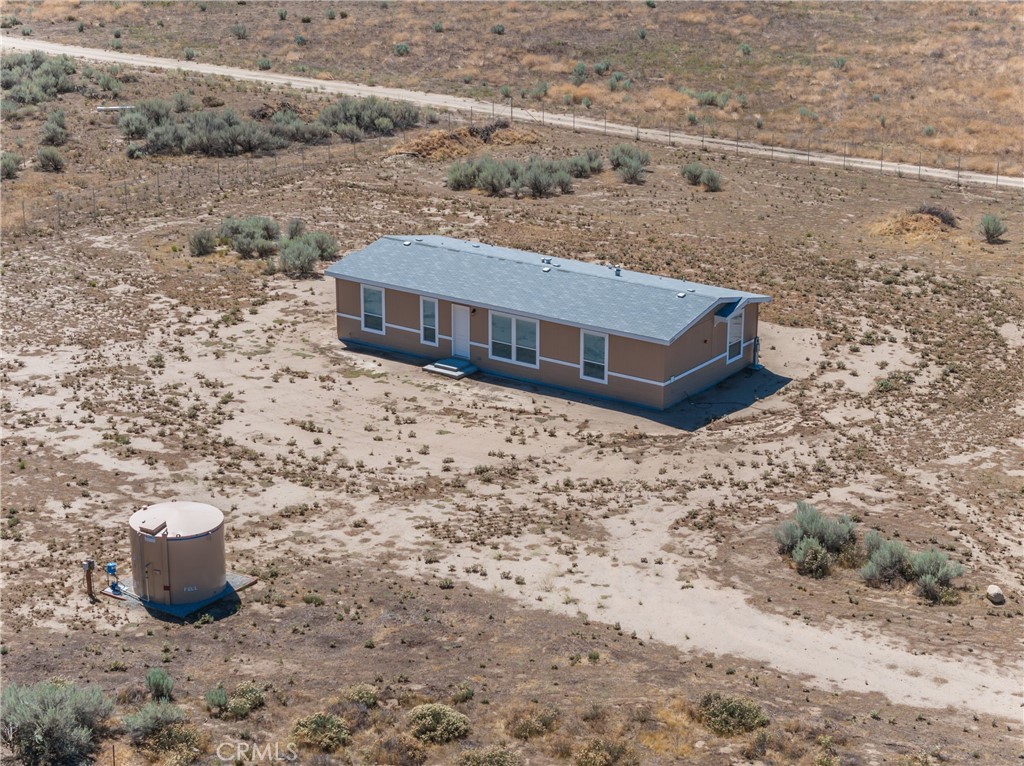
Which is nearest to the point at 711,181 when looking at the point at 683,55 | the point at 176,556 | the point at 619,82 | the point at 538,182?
the point at 538,182

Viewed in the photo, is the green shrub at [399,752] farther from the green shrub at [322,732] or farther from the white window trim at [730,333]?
the white window trim at [730,333]

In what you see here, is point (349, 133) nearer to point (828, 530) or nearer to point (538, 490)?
point (538, 490)

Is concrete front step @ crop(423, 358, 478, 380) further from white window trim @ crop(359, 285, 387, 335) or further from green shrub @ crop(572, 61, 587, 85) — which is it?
green shrub @ crop(572, 61, 587, 85)

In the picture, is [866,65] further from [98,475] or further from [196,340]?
[98,475]

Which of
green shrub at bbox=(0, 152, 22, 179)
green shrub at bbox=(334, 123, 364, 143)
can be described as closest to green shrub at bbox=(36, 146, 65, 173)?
green shrub at bbox=(0, 152, 22, 179)

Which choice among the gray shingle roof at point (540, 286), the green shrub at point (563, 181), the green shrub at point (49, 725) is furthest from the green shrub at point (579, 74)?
the green shrub at point (49, 725)
